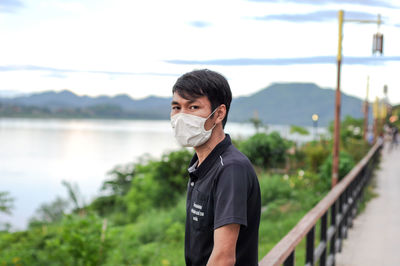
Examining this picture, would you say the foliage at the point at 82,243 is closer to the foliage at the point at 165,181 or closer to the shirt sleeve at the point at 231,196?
the shirt sleeve at the point at 231,196

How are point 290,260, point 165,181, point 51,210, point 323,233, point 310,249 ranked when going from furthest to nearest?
point 51,210
point 165,181
point 323,233
point 310,249
point 290,260

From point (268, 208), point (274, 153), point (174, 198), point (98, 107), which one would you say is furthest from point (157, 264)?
point (98, 107)

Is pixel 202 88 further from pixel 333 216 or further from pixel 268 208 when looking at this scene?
pixel 268 208

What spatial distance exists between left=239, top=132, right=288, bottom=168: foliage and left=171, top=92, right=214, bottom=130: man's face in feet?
50.5

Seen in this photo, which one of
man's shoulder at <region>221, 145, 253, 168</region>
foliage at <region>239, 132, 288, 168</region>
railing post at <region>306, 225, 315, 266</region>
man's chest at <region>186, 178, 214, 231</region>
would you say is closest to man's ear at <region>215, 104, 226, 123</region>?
man's shoulder at <region>221, 145, 253, 168</region>

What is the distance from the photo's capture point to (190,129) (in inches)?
70.0

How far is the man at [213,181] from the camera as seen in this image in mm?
1586

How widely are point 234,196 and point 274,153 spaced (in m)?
16.8

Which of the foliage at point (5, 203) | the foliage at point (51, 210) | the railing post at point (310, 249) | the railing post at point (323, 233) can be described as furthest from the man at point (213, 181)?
the foliage at point (51, 210)

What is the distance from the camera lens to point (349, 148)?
22.2m

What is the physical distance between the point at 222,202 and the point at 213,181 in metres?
0.10

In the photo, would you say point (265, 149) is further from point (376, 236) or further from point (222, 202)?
point (222, 202)

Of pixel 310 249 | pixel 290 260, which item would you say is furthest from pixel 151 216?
pixel 290 260

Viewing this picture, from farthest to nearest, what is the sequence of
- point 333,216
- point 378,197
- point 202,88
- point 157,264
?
1. point 378,197
2. point 157,264
3. point 333,216
4. point 202,88
